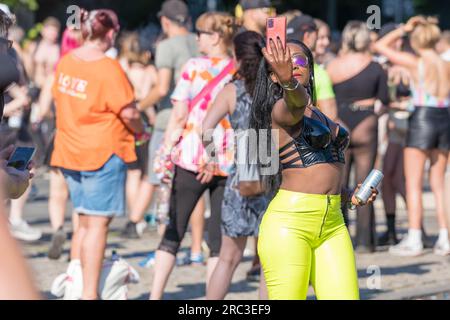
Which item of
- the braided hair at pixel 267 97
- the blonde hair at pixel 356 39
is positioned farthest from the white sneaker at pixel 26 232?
the braided hair at pixel 267 97

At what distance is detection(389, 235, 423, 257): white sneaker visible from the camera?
9.70m

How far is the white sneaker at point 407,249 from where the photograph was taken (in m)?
9.70

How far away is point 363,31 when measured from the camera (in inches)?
374

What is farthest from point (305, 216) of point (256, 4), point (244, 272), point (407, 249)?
point (407, 249)

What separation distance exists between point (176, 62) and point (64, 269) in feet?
6.56

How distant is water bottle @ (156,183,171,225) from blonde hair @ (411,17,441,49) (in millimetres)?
3379

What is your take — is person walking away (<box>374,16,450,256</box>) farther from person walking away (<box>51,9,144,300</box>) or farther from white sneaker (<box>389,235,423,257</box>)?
person walking away (<box>51,9,144,300</box>)

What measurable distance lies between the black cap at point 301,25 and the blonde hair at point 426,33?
→ 2.08 metres

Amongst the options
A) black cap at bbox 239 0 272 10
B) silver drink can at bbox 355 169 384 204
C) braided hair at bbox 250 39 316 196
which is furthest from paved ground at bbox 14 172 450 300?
braided hair at bbox 250 39 316 196

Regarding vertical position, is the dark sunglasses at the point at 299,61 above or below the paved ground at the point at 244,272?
above

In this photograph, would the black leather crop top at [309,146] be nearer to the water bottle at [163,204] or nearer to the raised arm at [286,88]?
the raised arm at [286,88]

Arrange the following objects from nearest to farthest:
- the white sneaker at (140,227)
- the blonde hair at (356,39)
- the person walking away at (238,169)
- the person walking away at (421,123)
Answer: the person walking away at (238,169), the blonde hair at (356,39), the person walking away at (421,123), the white sneaker at (140,227)
